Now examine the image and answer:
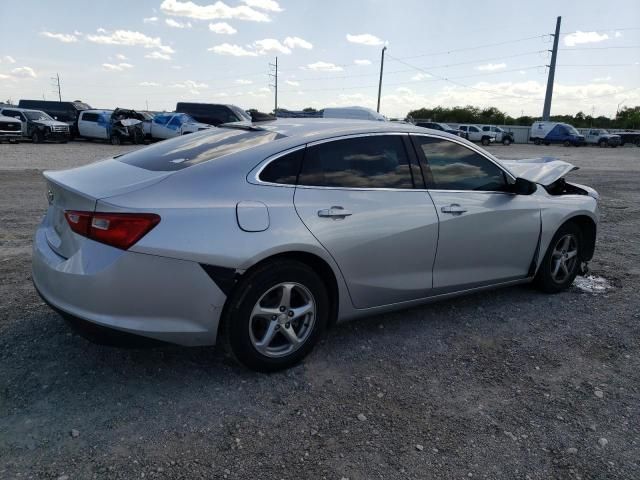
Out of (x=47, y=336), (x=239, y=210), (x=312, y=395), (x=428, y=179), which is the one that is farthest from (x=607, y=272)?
(x=47, y=336)

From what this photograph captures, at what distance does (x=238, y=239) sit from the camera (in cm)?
293

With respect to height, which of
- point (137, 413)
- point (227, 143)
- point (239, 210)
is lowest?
point (137, 413)

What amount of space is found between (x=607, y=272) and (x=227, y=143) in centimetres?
445

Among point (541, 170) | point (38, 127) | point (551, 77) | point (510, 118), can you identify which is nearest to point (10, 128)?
point (38, 127)

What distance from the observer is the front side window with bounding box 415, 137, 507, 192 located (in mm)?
3928

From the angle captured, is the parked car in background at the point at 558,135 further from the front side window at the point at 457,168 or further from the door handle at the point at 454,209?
the door handle at the point at 454,209

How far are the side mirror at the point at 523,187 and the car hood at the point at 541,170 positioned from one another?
453 mm

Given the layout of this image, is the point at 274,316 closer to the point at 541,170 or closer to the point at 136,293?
the point at 136,293

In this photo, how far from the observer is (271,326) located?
3.20 m

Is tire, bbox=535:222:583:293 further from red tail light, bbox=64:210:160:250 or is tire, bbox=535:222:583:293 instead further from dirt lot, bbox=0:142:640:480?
red tail light, bbox=64:210:160:250

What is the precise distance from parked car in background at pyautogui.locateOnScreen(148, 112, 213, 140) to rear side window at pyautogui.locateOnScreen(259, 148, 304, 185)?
22747mm

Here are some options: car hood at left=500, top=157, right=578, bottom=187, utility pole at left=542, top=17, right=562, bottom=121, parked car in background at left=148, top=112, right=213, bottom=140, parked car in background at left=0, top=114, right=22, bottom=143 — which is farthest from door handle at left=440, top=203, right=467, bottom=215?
utility pole at left=542, top=17, right=562, bottom=121

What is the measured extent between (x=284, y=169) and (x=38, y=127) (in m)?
26.7

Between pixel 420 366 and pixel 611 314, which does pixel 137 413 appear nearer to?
pixel 420 366
